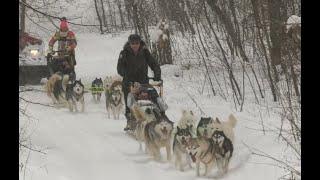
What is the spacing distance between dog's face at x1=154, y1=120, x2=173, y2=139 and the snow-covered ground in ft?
1.32

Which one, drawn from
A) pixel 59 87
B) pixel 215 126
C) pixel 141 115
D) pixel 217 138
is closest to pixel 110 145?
pixel 141 115

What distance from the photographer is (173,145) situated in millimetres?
7395

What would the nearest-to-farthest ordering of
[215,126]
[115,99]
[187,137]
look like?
[215,126]
[187,137]
[115,99]

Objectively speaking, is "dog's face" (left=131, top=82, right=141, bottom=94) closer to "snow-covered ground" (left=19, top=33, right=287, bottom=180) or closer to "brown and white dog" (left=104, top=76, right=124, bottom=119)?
"snow-covered ground" (left=19, top=33, right=287, bottom=180)

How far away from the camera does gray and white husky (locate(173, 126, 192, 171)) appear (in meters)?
7.13

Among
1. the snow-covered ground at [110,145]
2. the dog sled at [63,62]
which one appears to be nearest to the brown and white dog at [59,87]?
the snow-covered ground at [110,145]

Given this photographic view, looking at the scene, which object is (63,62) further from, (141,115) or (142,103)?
(141,115)

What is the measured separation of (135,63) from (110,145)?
144 centimetres

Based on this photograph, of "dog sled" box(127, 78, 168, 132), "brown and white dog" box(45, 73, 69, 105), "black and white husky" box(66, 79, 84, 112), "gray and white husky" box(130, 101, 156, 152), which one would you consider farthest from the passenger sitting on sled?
"gray and white husky" box(130, 101, 156, 152)

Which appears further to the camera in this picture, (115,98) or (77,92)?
(77,92)

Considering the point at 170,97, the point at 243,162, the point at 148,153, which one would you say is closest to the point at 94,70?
the point at 170,97

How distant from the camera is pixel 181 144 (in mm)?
7191
